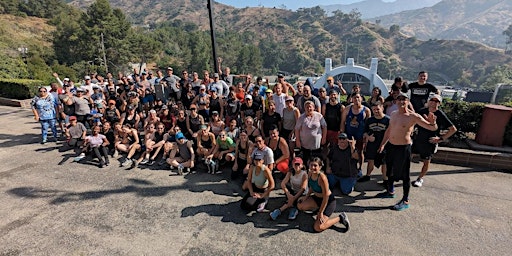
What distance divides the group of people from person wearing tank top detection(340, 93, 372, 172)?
2 centimetres

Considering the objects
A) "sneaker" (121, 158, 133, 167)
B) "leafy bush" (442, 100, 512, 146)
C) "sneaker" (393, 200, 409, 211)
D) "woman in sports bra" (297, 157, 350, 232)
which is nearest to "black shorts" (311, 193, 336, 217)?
"woman in sports bra" (297, 157, 350, 232)

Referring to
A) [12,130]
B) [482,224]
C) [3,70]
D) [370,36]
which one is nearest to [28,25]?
[3,70]

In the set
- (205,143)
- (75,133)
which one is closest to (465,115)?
(205,143)

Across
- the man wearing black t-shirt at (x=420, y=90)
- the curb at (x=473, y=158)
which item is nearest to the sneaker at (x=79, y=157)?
the man wearing black t-shirt at (x=420, y=90)

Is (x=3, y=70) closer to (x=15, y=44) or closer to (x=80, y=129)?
(x=80, y=129)

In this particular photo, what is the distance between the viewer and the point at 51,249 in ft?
13.0

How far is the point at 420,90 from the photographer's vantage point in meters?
5.66

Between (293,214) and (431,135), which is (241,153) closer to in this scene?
(293,214)

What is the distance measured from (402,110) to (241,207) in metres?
3.08

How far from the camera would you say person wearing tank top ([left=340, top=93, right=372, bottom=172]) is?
5340 mm

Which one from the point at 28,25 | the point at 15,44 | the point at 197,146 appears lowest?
the point at 197,146

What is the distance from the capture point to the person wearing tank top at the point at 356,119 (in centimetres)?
534

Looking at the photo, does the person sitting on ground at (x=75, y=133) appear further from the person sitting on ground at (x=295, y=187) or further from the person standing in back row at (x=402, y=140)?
the person standing in back row at (x=402, y=140)

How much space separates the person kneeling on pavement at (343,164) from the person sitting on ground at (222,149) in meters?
2.15
